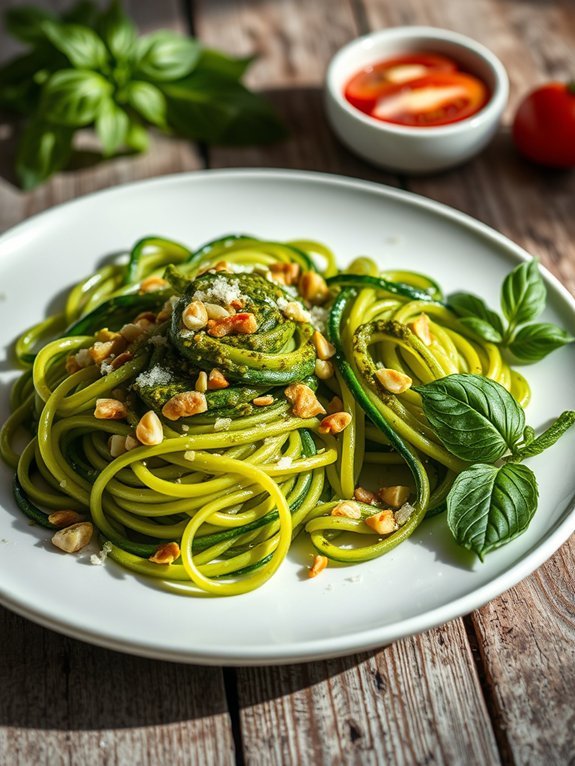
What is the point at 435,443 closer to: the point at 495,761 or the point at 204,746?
the point at 495,761

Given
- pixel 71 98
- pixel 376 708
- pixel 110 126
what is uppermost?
pixel 71 98

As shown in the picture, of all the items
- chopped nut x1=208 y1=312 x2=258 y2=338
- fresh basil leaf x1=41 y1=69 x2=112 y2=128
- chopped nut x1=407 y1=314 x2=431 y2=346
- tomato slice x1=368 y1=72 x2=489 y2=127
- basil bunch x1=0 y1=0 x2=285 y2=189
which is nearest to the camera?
chopped nut x1=208 y1=312 x2=258 y2=338

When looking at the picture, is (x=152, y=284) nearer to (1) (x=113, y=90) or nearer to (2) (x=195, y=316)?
(2) (x=195, y=316)

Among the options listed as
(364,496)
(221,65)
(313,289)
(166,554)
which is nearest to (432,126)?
(221,65)

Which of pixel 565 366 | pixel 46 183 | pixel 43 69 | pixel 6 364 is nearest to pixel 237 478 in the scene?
pixel 6 364

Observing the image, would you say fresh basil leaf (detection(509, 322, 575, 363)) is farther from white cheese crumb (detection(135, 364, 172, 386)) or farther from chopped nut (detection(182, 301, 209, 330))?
white cheese crumb (detection(135, 364, 172, 386))

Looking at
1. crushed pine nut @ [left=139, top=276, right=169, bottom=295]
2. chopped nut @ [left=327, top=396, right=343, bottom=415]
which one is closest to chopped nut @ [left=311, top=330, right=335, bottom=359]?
chopped nut @ [left=327, top=396, right=343, bottom=415]
